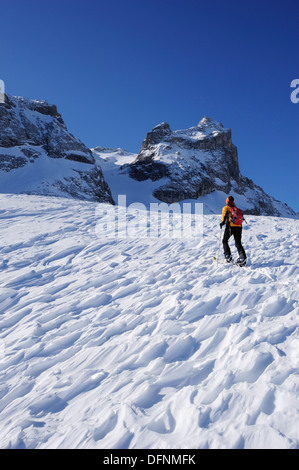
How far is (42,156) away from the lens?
83875 millimetres

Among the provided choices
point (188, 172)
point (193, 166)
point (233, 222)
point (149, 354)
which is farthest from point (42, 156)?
point (149, 354)

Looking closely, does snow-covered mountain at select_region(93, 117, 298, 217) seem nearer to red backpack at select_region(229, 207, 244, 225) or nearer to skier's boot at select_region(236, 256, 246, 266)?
red backpack at select_region(229, 207, 244, 225)

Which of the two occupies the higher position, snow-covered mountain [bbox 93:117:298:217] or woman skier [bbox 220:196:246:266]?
snow-covered mountain [bbox 93:117:298:217]

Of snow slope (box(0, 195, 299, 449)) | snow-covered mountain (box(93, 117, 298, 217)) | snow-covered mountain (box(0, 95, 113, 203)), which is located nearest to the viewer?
snow slope (box(0, 195, 299, 449))

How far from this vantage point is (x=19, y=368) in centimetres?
360

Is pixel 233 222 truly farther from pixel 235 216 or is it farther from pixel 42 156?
pixel 42 156

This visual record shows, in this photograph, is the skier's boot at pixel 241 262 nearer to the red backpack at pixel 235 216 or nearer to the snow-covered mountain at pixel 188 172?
the red backpack at pixel 235 216

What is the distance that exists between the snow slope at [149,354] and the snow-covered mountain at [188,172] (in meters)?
93.8

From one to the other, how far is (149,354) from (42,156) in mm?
90355

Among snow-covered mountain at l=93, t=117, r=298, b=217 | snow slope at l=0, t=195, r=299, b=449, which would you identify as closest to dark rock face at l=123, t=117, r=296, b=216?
snow-covered mountain at l=93, t=117, r=298, b=217

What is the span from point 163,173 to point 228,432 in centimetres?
11464

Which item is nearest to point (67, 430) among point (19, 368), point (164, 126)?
point (19, 368)

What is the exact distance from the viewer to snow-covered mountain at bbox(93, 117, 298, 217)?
10800cm
